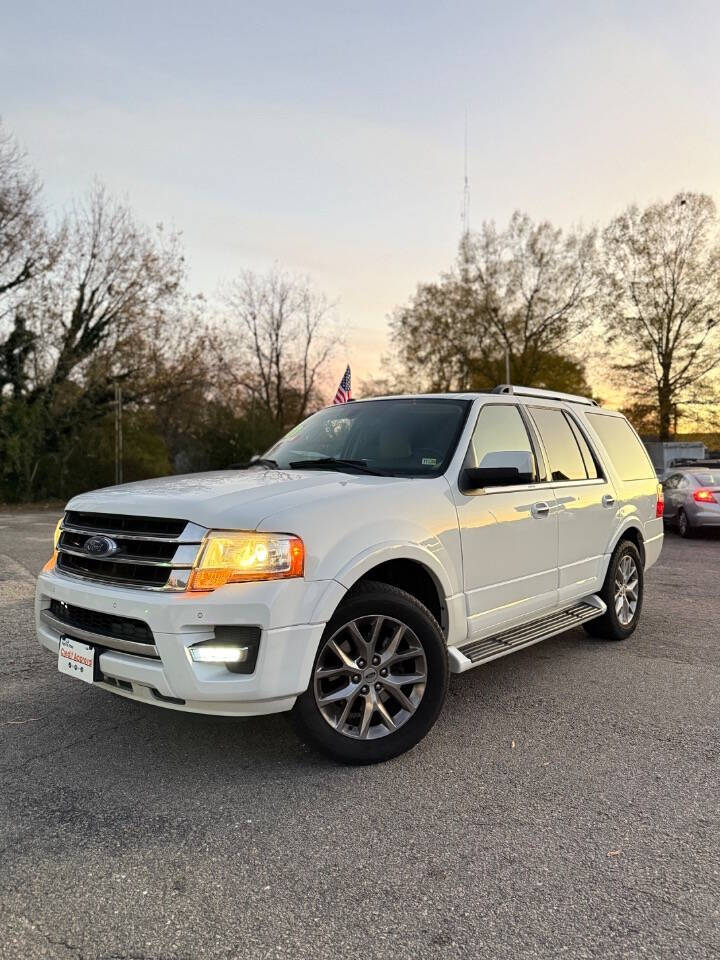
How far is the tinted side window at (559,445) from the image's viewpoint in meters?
5.26

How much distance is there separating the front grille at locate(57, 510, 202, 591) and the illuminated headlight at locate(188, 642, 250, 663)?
0.90 feet

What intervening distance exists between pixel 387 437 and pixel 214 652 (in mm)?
2002

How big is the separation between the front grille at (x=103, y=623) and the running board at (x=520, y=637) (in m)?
1.57

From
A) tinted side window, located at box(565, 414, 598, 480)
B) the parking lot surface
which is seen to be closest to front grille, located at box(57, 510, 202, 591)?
the parking lot surface

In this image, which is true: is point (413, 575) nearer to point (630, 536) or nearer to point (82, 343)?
point (630, 536)

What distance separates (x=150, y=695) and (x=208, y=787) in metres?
0.48

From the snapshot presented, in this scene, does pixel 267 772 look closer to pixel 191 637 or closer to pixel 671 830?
pixel 191 637

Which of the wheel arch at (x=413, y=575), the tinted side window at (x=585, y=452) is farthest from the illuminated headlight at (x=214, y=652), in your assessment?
the tinted side window at (x=585, y=452)

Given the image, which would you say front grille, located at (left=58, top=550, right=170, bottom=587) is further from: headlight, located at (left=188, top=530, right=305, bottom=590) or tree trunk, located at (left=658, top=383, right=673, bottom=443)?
tree trunk, located at (left=658, top=383, right=673, bottom=443)

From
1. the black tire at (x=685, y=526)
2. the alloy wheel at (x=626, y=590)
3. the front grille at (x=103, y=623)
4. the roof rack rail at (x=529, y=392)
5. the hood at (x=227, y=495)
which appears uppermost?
the roof rack rail at (x=529, y=392)

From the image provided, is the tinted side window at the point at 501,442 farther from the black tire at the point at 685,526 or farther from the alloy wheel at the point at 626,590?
the black tire at the point at 685,526

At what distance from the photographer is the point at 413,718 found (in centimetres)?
366

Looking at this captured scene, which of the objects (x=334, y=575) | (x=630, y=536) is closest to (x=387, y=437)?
(x=334, y=575)

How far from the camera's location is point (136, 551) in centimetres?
347
